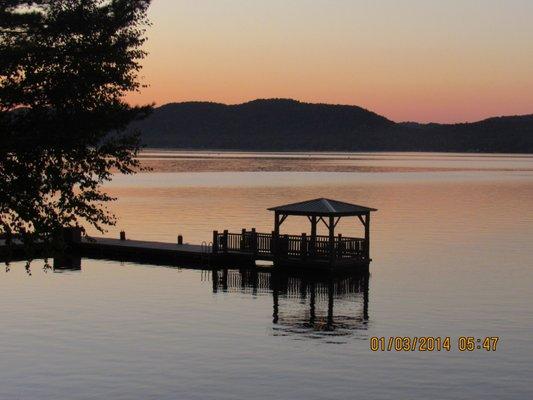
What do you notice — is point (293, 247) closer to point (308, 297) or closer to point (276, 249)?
point (276, 249)

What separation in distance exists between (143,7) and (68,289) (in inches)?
1077

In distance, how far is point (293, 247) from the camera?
6072 centimetres

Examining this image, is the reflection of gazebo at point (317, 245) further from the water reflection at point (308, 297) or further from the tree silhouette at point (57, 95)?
the tree silhouette at point (57, 95)

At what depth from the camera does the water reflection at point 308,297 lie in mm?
42625

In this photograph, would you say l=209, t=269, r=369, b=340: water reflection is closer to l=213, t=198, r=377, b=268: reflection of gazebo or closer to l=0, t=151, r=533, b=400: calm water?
l=0, t=151, r=533, b=400: calm water

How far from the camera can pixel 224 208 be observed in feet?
404

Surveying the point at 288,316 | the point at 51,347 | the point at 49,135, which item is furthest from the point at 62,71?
the point at 288,316

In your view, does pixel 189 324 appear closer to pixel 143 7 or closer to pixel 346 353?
pixel 346 353

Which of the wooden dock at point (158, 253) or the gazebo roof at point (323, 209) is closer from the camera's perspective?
the gazebo roof at point (323, 209)
